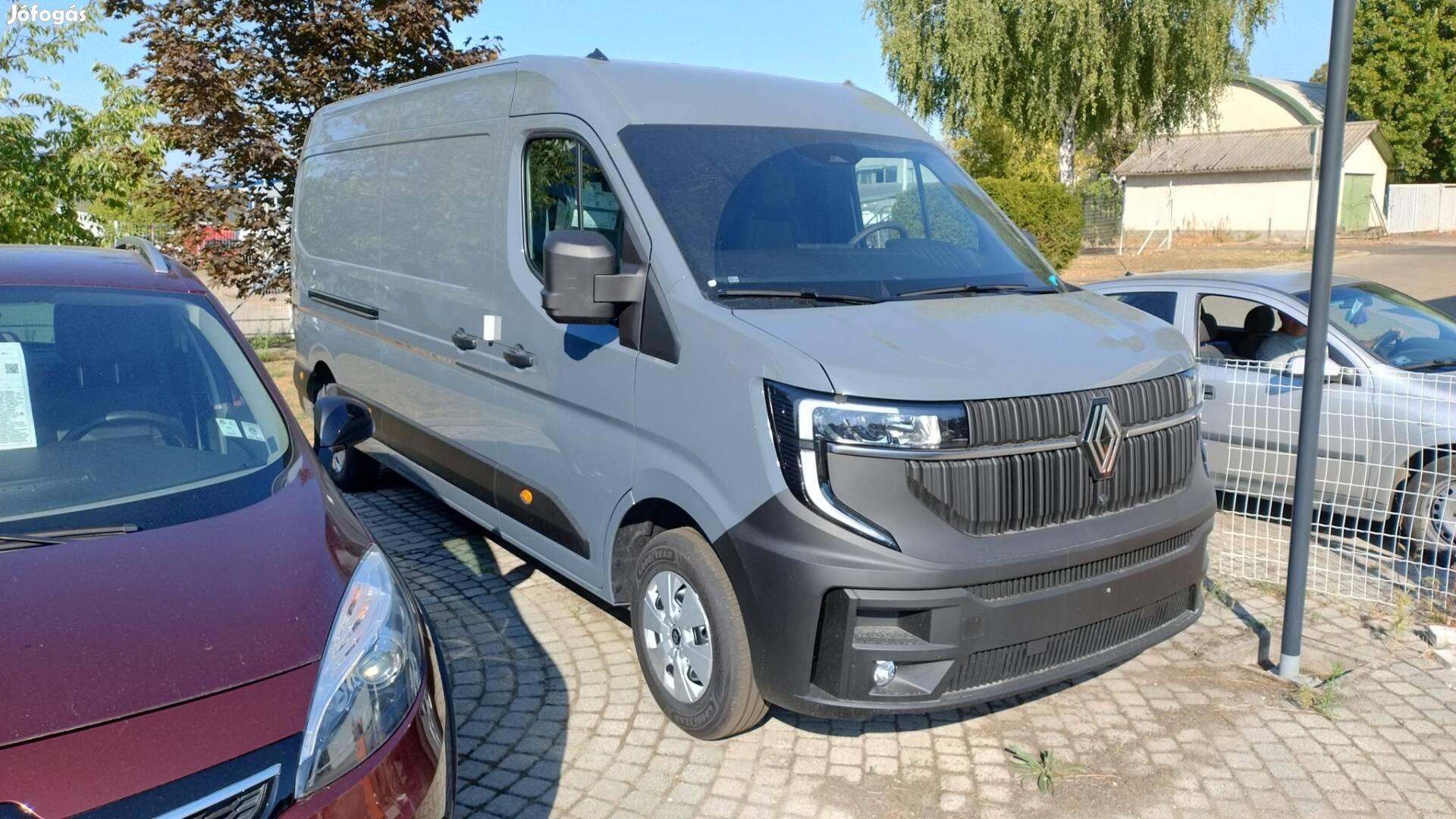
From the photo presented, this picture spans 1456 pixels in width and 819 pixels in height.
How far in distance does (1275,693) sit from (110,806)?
4150mm

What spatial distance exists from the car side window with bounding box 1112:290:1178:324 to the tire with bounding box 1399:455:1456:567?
1.76 metres

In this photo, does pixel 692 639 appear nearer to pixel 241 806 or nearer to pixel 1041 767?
pixel 1041 767

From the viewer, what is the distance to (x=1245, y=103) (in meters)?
53.2

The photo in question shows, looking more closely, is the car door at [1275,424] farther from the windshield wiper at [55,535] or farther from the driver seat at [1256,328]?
the windshield wiper at [55,535]

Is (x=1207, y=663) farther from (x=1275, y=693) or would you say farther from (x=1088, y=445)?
(x=1088, y=445)

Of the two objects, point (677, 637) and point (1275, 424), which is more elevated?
point (1275, 424)

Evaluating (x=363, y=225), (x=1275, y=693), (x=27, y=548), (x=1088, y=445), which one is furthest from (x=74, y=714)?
(x=363, y=225)

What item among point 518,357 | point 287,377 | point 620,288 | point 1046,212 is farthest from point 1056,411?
point 1046,212

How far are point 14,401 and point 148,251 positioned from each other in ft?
3.30

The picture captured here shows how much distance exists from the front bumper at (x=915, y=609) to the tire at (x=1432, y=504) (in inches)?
126

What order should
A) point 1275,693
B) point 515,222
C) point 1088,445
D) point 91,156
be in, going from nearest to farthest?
1. point 1088,445
2. point 1275,693
3. point 515,222
4. point 91,156

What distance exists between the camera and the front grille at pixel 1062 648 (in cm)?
351

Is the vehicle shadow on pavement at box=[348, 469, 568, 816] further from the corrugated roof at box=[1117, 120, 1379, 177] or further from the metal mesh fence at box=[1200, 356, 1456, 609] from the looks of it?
the corrugated roof at box=[1117, 120, 1379, 177]

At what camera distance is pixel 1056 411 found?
3.60 m
